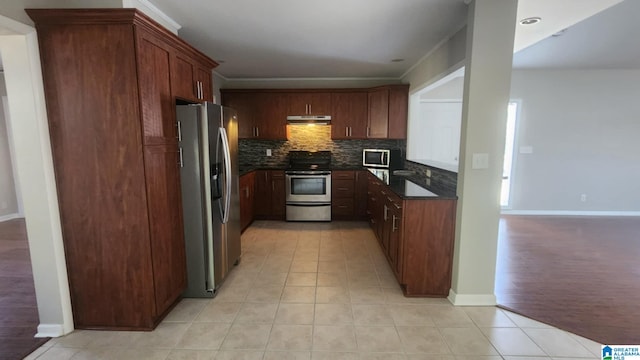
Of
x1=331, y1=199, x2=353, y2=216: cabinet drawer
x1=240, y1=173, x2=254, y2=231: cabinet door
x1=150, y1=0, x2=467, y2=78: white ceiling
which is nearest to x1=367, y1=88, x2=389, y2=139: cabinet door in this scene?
x1=150, y1=0, x2=467, y2=78: white ceiling

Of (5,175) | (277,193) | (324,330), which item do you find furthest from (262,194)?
(5,175)

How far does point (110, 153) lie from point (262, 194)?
10.4 feet

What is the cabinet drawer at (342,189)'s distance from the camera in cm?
513

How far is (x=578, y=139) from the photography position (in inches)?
213

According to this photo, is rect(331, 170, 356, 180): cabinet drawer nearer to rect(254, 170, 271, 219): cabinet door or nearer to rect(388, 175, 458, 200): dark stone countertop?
rect(254, 170, 271, 219): cabinet door

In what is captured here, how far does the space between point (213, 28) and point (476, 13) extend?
91.0 inches

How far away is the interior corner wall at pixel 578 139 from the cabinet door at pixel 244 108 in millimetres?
4625

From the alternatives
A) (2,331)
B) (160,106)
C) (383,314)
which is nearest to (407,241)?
(383,314)

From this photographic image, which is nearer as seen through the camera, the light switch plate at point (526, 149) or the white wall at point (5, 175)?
the white wall at point (5, 175)

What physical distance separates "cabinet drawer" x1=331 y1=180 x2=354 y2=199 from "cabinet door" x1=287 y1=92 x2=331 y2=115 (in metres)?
1.22

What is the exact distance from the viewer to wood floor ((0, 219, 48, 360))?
A: 2092 mm

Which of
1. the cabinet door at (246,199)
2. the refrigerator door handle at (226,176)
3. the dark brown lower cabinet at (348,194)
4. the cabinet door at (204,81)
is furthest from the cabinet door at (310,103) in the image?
the refrigerator door handle at (226,176)

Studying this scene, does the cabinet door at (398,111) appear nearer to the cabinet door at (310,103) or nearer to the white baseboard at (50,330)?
the cabinet door at (310,103)

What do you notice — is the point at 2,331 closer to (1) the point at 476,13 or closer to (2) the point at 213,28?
(2) the point at 213,28
